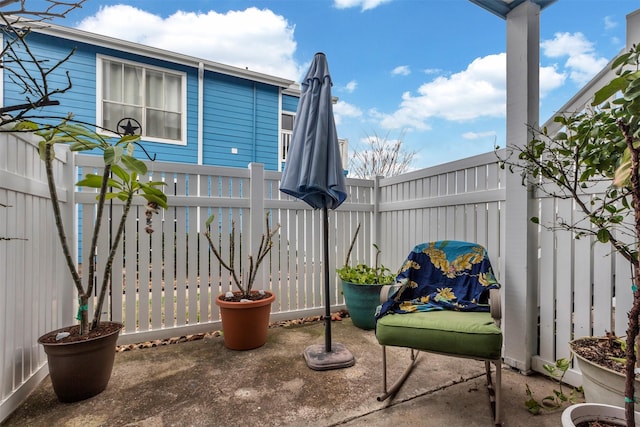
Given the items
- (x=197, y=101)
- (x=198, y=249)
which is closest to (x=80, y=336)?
(x=198, y=249)

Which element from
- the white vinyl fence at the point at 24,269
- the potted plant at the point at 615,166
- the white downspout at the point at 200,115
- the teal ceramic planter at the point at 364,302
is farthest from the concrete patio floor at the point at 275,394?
the white downspout at the point at 200,115

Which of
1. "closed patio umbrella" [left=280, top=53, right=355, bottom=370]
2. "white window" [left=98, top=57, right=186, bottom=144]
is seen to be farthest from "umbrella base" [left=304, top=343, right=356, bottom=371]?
"white window" [left=98, top=57, right=186, bottom=144]

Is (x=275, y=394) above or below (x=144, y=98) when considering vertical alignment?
below

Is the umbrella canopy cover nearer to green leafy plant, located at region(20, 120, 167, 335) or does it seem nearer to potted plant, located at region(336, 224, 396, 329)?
green leafy plant, located at region(20, 120, 167, 335)

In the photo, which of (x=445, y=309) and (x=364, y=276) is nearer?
(x=445, y=309)

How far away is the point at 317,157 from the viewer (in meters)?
2.16

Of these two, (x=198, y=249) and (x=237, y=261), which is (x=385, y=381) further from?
(x=198, y=249)

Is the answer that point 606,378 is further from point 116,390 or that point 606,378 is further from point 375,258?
point 116,390

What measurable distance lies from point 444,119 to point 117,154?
7.09 m

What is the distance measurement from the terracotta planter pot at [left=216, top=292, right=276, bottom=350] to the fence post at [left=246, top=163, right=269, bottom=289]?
0.52 metres

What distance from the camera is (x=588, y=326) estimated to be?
1.84m

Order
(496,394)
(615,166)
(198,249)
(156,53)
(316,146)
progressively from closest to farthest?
1. (615,166)
2. (496,394)
3. (316,146)
4. (198,249)
5. (156,53)

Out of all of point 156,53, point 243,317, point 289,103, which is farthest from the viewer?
point 289,103

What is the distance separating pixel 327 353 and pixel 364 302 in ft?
2.52
